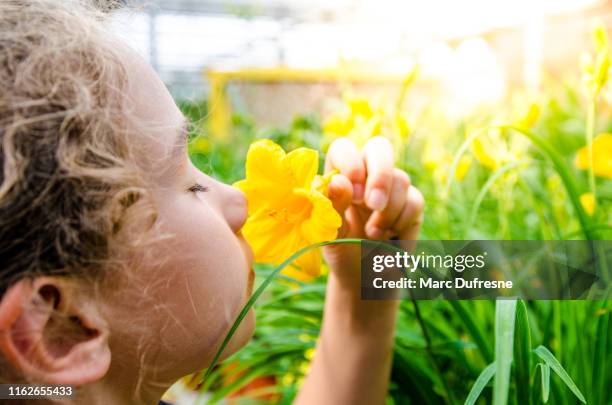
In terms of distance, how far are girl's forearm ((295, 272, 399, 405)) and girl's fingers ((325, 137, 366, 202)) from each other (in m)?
0.15

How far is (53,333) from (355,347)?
1.33 feet

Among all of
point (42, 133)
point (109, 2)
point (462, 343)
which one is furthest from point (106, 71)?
point (462, 343)

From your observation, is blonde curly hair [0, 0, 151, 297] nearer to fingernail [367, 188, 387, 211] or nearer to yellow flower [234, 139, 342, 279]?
yellow flower [234, 139, 342, 279]

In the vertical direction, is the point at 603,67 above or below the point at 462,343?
above

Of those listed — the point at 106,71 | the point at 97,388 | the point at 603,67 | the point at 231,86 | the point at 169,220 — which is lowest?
the point at 97,388

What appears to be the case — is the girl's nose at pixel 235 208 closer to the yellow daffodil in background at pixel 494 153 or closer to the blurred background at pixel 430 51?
the blurred background at pixel 430 51

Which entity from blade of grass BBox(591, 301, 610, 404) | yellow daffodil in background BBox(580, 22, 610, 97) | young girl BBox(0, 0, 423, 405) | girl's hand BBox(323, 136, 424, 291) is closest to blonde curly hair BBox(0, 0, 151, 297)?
young girl BBox(0, 0, 423, 405)

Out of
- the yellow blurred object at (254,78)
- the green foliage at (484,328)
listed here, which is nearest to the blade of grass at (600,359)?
the green foliage at (484,328)

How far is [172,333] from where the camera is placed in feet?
1.71

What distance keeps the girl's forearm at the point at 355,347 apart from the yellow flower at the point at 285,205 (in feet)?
0.53

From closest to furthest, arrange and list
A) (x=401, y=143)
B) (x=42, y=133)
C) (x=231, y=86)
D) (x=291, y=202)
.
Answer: (x=42, y=133) < (x=291, y=202) < (x=401, y=143) < (x=231, y=86)

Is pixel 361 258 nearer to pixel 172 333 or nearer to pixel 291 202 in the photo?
pixel 291 202

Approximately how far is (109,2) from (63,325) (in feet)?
1.20

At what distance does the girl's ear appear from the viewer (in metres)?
0.43
